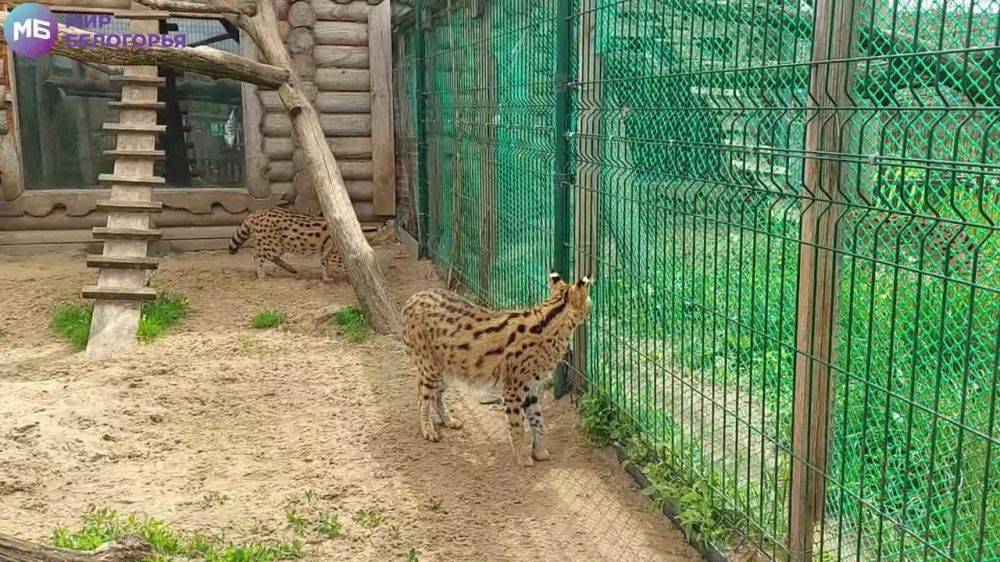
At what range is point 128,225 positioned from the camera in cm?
892

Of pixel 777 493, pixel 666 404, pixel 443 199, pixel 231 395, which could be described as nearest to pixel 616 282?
pixel 666 404

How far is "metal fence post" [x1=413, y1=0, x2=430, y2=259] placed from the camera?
10547 mm

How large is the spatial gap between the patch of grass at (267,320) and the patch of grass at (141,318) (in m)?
0.76

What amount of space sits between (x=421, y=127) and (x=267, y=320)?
3533 mm

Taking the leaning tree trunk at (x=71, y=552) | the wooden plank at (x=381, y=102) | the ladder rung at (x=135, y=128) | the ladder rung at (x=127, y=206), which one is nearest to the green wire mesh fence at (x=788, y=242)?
the leaning tree trunk at (x=71, y=552)

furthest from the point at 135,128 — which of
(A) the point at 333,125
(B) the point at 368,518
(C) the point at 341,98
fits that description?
(B) the point at 368,518

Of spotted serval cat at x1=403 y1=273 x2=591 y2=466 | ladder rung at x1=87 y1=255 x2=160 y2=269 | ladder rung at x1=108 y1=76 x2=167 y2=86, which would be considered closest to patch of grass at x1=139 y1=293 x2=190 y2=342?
Answer: ladder rung at x1=87 y1=255 x2=160 y2=269

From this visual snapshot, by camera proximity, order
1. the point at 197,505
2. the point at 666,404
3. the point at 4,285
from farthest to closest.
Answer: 1. the point at 4,285
2. the point at 666,404
3. the point at 197,505

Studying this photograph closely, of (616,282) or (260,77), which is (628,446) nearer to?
(616,282)

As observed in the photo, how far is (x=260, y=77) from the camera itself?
9.10m

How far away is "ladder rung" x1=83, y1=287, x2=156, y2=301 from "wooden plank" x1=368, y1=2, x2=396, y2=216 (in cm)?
450

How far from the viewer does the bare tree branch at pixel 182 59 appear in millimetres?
8367

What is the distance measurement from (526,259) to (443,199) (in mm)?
3300

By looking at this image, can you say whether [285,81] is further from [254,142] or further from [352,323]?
[254,142]
